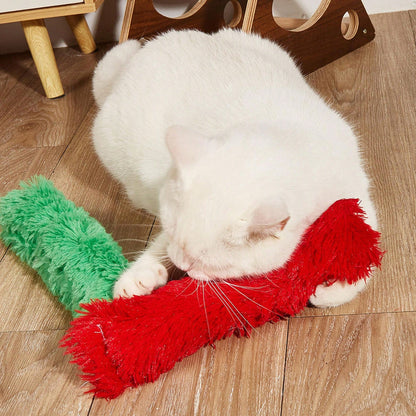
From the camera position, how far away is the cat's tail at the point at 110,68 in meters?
1.79

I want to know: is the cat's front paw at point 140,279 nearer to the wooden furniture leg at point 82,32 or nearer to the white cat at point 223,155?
the white cat at point 223,155

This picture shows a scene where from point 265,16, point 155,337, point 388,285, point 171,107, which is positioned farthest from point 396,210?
point 265,16

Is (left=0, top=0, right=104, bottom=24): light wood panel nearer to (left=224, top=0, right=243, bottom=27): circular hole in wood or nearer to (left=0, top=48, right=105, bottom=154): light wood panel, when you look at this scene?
(left=0, top=48, right=105, bottom=154): light wood panel

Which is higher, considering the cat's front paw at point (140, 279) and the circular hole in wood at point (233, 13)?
the cat's front paw at point (140, 279)

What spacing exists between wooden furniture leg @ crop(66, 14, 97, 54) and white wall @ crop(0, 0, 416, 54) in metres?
0.10

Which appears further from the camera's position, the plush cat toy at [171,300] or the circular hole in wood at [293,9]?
the circular hole in wood at [293,9]

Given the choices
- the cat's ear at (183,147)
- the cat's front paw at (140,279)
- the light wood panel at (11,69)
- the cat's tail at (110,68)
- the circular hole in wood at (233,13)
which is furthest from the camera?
the light wood panel at (11,69)

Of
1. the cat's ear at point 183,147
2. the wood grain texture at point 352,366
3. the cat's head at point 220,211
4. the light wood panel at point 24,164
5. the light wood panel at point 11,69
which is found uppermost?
the cat's ear at point 183,147

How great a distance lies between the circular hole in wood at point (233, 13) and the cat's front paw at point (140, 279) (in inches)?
54.2

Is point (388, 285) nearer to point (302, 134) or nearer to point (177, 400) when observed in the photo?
point (302, 134)

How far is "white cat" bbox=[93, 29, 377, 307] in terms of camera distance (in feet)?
3.10

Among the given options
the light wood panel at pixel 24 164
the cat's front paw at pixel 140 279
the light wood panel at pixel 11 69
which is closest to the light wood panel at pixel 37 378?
the cat's front paw at pixel 140 279

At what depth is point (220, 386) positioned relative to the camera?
3.35 feet

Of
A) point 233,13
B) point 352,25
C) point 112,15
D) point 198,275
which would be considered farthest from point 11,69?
point 198,275
